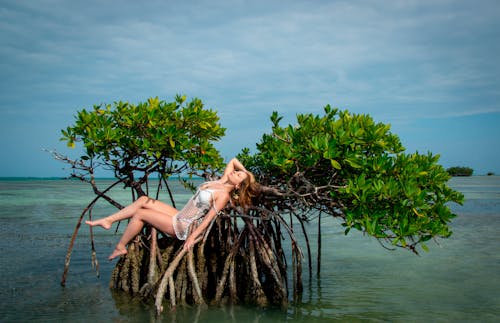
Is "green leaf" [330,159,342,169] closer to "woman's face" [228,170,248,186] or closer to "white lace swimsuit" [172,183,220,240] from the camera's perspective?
"woman's face" [228,170,248,186]

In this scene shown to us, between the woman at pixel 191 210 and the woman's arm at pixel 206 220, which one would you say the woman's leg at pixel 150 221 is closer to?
the woman at pixel 191 210

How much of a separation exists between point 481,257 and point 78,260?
25.9 feet

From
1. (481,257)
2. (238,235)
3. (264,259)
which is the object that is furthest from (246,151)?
(481,257)

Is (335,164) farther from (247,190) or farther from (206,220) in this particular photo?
(206,220)

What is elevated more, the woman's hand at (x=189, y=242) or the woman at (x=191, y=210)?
the woman at (x=191, y=210)

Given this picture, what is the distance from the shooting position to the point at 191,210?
543 cm

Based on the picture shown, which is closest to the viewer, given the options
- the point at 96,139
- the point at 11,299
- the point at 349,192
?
the point at 349,192

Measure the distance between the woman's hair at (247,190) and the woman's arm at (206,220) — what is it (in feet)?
0.90

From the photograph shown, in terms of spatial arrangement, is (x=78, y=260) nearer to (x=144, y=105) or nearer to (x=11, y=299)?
(x=11, y=299)

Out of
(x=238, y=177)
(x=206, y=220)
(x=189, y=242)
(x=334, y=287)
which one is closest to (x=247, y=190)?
(x=238, y=177)

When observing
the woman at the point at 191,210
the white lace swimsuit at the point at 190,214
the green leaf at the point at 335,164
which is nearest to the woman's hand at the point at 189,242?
the woman at the point at 191,210

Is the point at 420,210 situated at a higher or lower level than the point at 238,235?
higher

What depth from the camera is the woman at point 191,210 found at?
530 cm

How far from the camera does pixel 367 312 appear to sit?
561cm
